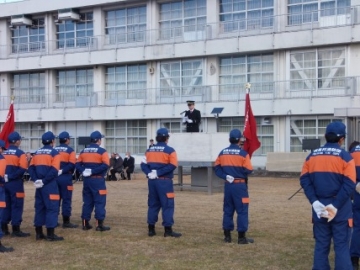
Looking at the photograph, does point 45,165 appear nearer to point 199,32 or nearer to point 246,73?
point 246,73

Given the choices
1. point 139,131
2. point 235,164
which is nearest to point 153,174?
point 235,164

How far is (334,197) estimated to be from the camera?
24.7 ft

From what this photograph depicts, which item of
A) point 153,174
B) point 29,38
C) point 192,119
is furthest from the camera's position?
point 29,38

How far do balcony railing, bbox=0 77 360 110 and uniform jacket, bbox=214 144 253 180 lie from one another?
A: 19409mm

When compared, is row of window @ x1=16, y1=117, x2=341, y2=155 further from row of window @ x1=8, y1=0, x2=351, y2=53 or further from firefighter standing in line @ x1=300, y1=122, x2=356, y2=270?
firefighter standing in line @ x1=300, y1=122, x2=356, y2=270

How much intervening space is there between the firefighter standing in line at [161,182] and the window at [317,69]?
20.4m

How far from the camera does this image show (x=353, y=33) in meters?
28.5

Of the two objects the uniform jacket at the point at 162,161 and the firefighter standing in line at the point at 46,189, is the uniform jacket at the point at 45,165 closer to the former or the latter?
the firefighter standing in line at the point at 46,189

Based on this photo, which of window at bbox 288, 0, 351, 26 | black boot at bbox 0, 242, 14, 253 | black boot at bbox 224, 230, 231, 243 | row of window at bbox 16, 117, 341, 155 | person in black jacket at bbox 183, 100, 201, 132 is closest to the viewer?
black boot at bbox 0, 242, 14, 253

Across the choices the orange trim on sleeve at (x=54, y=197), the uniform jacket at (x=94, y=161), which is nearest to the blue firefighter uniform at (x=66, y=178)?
the uniform jacket at (x=94, y=161)

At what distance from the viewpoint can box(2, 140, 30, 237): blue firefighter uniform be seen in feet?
38.4

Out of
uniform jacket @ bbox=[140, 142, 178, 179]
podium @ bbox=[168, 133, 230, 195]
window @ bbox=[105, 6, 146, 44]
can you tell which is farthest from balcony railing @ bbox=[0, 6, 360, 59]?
uniform jacket @ bbox=[140, 142, 178, 179]

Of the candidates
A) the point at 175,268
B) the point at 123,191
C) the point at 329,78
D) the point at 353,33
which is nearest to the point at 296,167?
the point at 329,78

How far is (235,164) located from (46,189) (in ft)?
12.7
